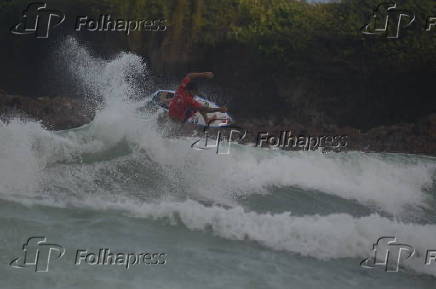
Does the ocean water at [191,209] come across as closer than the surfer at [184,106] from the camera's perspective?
Yes

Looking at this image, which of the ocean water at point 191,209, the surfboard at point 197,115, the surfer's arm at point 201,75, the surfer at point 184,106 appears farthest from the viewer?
the surfboard at point 197,115

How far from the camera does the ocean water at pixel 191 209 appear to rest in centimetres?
470

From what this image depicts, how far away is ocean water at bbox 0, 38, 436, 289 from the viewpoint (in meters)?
4.70

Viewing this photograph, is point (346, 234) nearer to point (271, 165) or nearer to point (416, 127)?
point (271, 165)

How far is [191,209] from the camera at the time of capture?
5.88 m

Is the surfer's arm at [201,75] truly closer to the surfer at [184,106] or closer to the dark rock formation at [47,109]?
the surfer at [184,106]

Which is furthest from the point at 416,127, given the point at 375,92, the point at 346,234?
the point at 346,234

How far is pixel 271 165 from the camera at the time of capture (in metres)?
8.46

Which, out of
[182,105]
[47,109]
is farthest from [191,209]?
[47,109]

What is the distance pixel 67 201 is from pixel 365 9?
11963 mm

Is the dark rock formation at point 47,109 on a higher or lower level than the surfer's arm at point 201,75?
lower

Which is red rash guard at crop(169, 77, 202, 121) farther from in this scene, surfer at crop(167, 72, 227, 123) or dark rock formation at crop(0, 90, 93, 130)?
dark rock formation at crop(0, 90, 93, 130)

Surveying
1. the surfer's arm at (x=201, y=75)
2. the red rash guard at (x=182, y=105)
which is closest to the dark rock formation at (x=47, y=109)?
the red rash guard at (x=182, y=105)

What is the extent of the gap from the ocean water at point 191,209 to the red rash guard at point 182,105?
15.2 inches
